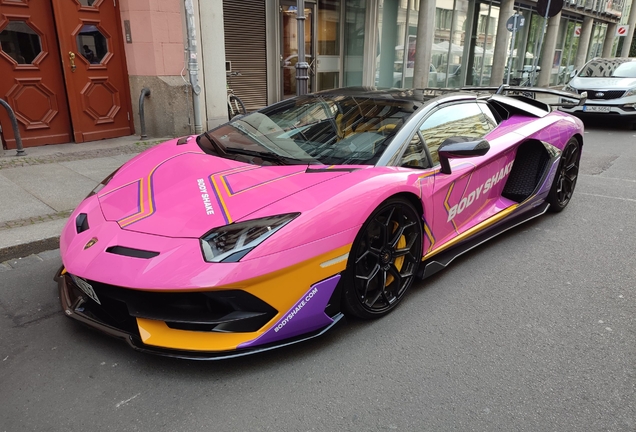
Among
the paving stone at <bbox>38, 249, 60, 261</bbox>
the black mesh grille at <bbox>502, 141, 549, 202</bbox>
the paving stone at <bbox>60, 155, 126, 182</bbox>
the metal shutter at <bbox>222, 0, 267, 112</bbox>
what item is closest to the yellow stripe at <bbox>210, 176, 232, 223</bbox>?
the paving stone at <bbox>38, 249, 60, 261</bbox>

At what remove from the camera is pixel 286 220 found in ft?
7.59

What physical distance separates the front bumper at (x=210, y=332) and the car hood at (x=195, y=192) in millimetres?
438

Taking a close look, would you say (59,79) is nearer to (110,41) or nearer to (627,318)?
(110,41)

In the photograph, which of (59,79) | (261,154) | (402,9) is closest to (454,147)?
(261,154)

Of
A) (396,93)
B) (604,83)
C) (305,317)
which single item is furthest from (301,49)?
(604,83)

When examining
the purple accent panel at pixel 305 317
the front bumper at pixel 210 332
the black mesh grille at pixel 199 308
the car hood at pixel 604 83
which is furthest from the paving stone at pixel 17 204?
the car hood at pixel 604 83

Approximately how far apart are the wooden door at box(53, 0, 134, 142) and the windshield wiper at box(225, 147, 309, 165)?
16.5 feet

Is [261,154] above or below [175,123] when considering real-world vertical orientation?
above

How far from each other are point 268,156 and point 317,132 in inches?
18.6

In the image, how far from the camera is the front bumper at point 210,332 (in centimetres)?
217

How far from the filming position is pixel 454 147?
3006mm

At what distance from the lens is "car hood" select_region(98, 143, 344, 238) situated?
7.79ft

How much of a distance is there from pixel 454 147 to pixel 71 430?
2552 millimetres

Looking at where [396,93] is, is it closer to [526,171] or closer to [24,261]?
[526,171]
